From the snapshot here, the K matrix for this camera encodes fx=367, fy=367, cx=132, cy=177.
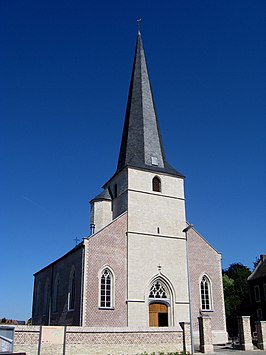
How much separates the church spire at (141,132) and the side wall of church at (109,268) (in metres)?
5.13

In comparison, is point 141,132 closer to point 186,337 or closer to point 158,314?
point 158,314

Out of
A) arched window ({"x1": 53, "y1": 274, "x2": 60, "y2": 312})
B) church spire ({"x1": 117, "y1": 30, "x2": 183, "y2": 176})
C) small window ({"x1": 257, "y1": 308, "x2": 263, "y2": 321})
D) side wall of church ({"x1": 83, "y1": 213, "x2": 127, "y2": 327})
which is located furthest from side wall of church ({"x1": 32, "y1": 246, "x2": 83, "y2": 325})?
small window ({"x1": 257, "y1": 308, "x2": 263, "y2": 321})

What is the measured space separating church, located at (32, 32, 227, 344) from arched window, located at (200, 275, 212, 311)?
0.06 metres

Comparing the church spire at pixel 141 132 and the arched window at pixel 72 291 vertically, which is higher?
the church spire at pixel 141 132

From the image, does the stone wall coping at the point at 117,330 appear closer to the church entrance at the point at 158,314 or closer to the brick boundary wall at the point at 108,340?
the brick boundary wall at the point at 108,340

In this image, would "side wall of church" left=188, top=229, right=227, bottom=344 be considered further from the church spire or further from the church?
the church spire

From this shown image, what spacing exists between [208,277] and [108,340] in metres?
11.2

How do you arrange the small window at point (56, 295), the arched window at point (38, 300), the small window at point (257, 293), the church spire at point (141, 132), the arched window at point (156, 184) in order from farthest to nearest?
1. the small window at point (257, 293)
2. the arched window at point (38, 300)
3. the church spire at point (141, 132)
4. the small window at point (56, 295)
5. the arched window at point (156, 184)

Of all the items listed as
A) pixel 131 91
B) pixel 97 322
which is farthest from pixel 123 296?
pixel 131 91

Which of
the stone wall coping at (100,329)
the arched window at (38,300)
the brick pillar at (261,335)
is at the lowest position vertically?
the brick pillar at (261,335)

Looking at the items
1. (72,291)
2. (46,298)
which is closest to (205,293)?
(72,291)

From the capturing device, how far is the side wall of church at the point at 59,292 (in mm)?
22625

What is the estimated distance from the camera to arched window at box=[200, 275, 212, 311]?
80.2 feet

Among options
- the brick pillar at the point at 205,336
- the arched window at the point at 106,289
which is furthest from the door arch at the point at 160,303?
the brick pillar at the point at 205,336
